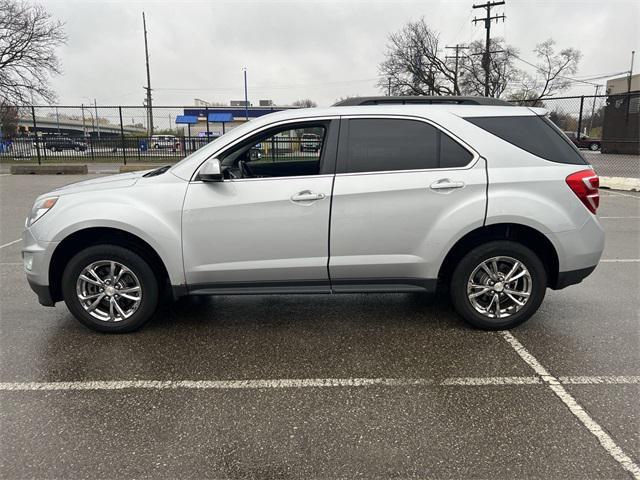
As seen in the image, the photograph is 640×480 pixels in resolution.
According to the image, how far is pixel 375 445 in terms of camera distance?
263 cm

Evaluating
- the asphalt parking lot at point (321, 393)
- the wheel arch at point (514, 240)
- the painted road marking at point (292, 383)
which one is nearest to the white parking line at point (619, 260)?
the asphalt parking lot at point (321, 393)

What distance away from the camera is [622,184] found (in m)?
14.1

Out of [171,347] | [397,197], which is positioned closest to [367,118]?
[397,197]

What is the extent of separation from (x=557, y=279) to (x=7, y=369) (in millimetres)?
4332

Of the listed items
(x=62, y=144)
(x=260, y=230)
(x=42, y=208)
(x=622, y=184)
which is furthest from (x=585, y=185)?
(x=62, y=144)

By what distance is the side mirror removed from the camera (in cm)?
376

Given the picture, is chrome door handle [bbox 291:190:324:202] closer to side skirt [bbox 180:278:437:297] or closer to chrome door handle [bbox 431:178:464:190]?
side skirt [bbox 180:278:437:297]

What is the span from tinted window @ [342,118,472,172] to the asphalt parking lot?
1.42 metres

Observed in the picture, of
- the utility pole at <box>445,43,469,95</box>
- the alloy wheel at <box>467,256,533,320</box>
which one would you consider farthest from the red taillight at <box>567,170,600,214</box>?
the utility pole at <box>445,43,469,95</box>

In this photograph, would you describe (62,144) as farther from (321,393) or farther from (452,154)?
(321,393)

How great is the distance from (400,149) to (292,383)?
2.03m

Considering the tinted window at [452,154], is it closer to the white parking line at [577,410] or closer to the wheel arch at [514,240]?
the wheel arch at [514,240]

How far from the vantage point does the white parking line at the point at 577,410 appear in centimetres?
249

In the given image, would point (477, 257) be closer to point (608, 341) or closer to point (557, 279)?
point (557, 279)
